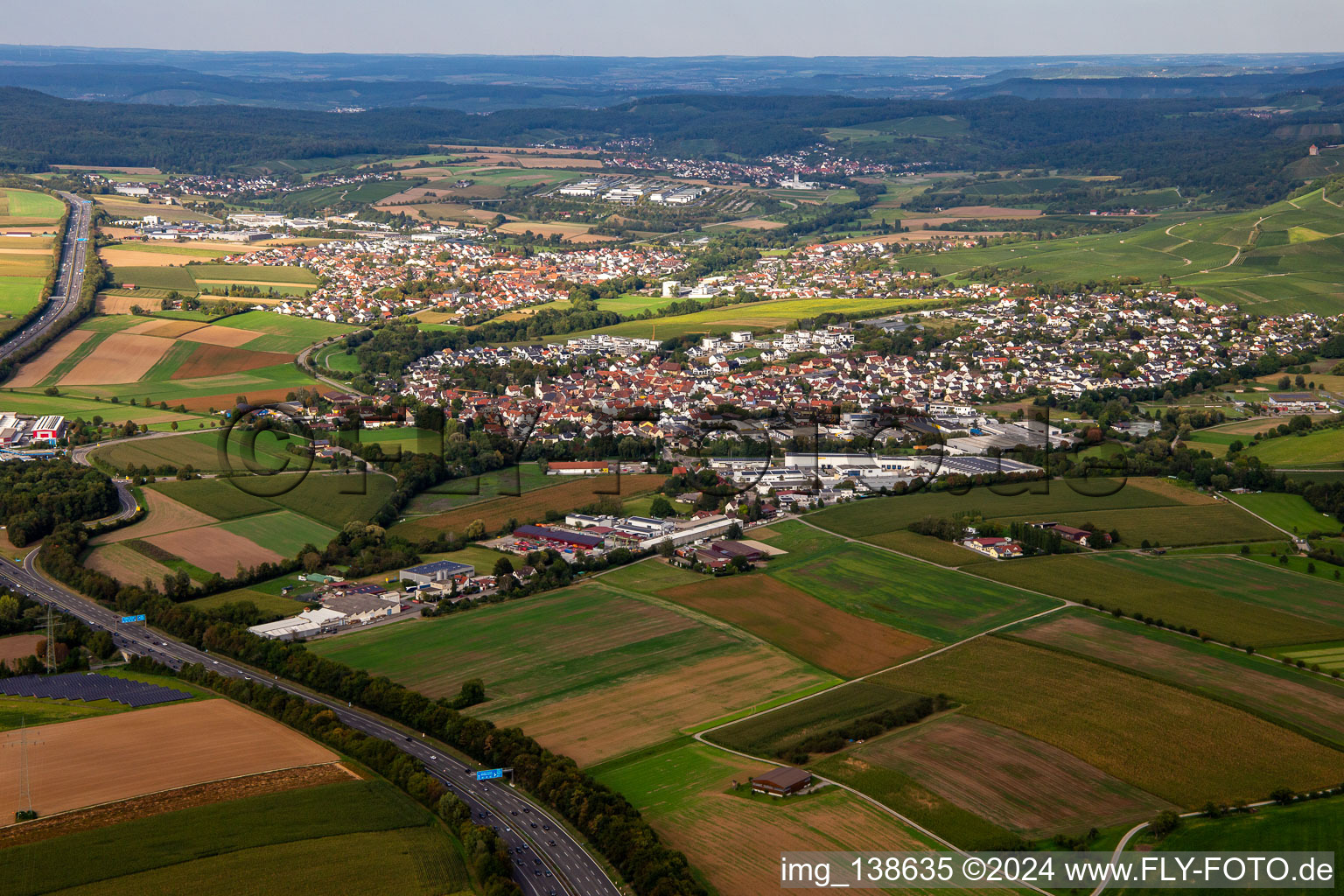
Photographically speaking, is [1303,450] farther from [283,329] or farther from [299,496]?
[283,329]

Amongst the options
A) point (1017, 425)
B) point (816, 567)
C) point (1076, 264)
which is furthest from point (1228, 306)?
point (816, 567)

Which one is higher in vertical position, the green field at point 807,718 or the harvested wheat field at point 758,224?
the harvested wheat field at point 758,224

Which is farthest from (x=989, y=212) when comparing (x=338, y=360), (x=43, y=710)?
(x=43, y=710)

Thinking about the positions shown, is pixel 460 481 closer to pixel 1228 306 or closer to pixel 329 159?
pixel 1228 306

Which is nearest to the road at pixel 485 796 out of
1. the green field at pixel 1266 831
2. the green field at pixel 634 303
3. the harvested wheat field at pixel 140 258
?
the green field at pixel 1266 831

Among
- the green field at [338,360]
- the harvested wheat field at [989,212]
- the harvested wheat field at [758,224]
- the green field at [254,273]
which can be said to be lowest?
the green field at [338,360]

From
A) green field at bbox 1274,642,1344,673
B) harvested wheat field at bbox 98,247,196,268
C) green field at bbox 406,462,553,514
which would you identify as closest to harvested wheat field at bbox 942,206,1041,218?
harvested wheat field at bbox 98,247,196,268

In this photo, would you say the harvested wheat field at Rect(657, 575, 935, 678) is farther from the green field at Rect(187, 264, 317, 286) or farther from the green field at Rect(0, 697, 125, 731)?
the green field at Rect(187, 264, 317, 286)

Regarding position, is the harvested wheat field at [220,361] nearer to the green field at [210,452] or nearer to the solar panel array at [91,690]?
the green field at [210,452]
